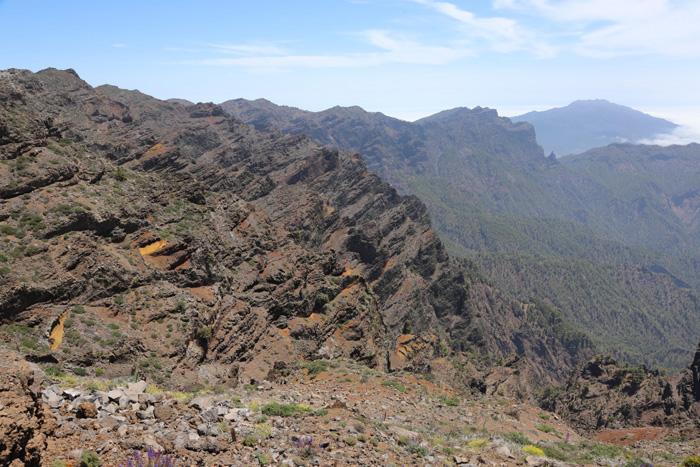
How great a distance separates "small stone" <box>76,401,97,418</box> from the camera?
11.0 meters

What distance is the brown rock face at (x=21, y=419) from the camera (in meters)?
7.92

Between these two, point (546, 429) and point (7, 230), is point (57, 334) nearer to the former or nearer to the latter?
point (7, 230)

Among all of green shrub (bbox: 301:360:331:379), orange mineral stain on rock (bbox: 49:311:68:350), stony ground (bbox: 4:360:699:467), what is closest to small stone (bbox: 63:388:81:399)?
stony ground (bbox: 4:360:699:467)

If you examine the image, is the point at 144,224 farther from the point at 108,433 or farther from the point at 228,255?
the point at 108,433

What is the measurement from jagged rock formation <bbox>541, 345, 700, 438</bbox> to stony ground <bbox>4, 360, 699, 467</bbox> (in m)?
39.6

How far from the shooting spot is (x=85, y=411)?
1094 centimetres

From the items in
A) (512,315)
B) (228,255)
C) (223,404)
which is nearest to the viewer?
(223,404)

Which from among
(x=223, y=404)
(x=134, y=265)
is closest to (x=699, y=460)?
(x=223, y=404)

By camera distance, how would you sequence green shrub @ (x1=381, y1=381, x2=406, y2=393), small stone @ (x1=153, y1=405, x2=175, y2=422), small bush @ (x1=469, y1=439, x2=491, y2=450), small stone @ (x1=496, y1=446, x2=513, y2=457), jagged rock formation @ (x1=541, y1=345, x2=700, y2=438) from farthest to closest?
jagged rock formation @ (x1=541, y1=345, x2=700, y2=438), green shrub @ (x1=381, y1=381, x2=406, y2=393), small bush @ (x1=469, y1=439, x2=491, y2=450), small stone @ (x1=496, y1=446, x2=513, y2=457), small stone @ (x1=153, y1=405, x2=175, y2=422)

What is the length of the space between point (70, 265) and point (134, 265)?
4.41 meters

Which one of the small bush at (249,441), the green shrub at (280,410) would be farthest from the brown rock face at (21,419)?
the green shrub at (280,410)

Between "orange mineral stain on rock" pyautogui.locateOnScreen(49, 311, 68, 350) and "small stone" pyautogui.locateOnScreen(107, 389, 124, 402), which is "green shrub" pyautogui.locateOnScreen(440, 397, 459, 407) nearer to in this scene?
"small stone" pyautogui.locateOnScreen(107, 389, 124, 402)

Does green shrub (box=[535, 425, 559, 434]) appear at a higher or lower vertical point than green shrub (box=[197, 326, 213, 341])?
lower

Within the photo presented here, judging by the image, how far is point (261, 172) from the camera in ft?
477
